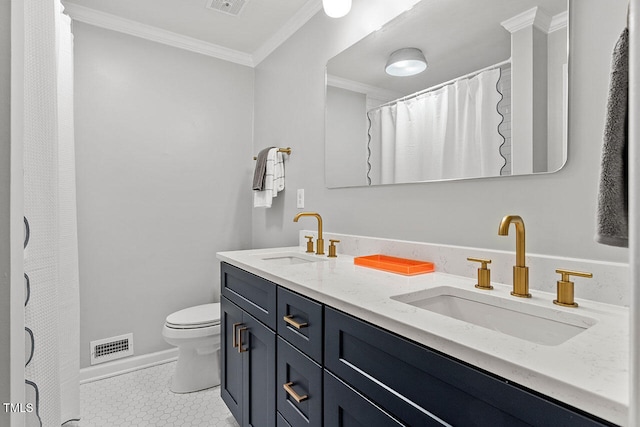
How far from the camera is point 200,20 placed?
2.20 m

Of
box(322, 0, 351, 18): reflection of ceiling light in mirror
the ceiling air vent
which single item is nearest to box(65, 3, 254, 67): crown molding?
the ceiling air vent

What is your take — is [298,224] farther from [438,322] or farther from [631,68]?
[631,68]

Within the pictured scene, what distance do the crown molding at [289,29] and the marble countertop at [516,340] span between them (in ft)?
5.54

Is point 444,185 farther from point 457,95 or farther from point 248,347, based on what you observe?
point 248,347

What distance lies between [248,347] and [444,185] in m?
1.04

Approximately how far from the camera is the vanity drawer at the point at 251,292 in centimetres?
124

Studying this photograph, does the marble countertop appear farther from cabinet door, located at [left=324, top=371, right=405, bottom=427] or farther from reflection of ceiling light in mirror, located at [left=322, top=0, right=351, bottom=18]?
reflection of ceiling light in mirror, located at [left=322, top=0, right=351, bottom=18]

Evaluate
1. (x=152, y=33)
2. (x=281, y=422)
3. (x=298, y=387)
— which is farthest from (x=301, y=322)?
(x=152, y=33)

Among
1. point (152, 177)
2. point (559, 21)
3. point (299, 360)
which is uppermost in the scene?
point (559, 21)

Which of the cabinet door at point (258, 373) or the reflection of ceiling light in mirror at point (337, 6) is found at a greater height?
the reflection of ceiling light in mirror at point (337, 6)

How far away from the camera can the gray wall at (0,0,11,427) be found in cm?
66

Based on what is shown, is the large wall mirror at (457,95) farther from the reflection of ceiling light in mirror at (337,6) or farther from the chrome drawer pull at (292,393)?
the chrome drawer pull at (292,393)

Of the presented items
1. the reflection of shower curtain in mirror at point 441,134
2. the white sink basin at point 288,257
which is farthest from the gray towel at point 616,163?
the white sink basin at point 288,257

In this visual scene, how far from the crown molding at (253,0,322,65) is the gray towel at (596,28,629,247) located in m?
1.82
